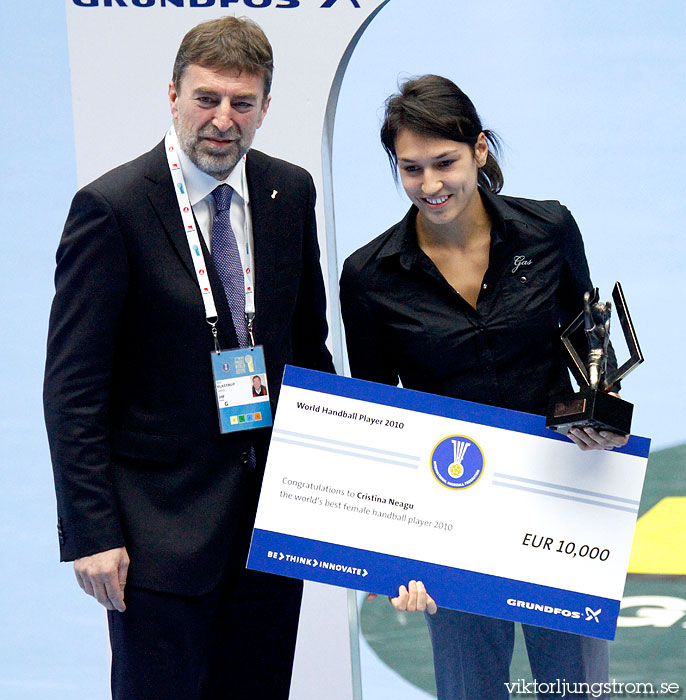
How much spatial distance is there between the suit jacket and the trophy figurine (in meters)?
0.60

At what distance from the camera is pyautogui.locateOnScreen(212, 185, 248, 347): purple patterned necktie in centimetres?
233

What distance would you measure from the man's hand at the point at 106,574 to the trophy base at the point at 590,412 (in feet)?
2.94

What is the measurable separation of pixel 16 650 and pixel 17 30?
14.6 feet

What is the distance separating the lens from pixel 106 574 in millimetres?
2242

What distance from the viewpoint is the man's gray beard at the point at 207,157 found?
89.7 inches

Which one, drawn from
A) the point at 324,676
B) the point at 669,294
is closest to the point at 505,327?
the point at 324,676

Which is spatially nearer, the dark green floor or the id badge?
the id badge

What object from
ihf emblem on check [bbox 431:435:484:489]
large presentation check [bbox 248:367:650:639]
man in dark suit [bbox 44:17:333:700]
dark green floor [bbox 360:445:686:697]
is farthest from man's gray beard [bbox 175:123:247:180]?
dark green floor [bbox 360:445:686:697]

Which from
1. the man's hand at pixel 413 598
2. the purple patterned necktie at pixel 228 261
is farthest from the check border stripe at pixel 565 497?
the purple patterned necktie at pixel 228 261

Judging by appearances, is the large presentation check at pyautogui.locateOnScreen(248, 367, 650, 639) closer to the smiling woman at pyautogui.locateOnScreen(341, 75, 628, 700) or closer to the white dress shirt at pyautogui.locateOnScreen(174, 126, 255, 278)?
the smiling woman at pyautogui.locateOnScreen(341, 75, 628, 700)

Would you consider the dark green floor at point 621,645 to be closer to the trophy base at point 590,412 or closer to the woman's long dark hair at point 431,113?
the trophy base at point 590,412

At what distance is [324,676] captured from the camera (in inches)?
128

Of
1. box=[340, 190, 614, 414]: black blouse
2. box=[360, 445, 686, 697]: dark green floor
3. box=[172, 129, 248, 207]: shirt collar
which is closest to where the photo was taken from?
box=[172, 129, 248, 207]: shirt collar

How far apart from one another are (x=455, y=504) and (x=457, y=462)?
9cm
